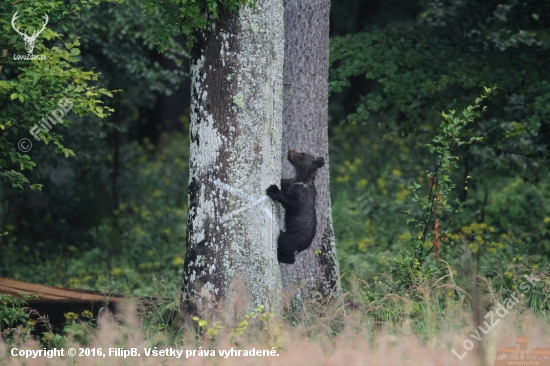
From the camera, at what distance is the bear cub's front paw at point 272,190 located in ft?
17.2

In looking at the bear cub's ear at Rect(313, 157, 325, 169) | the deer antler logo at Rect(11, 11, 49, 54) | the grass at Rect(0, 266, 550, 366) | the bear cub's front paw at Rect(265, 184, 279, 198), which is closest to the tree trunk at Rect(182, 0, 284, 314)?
the bear cub's front paw at Rect(265, 184, 279, 198)

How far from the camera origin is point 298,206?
5.68m

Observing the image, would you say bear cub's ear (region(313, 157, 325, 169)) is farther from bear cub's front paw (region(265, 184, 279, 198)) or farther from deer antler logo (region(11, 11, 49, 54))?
deer antler logo (region(11, 11, 49, 54))

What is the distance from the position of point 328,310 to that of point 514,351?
1451mm

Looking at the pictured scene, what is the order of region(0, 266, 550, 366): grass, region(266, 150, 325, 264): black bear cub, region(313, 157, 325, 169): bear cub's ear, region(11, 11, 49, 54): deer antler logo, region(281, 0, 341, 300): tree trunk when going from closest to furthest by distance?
region(0, 266, 550, 366): grass
region(11, 11, 49, 54): deer antler logo
region(266, 150, 325, 264): black bear cub
region(313, 157, 325, 169): bear cub's ear
region(281, 0, 341, 300): tree trunk

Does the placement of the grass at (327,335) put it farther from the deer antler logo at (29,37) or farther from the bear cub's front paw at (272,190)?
Answer: the deer antler logo at (29,37)

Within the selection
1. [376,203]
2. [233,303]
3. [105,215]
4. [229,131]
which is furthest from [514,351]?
[105,215]

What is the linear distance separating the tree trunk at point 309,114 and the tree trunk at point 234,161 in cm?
85

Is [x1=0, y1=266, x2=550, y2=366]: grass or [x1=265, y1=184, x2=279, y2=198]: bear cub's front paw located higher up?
[x1=265, y1=184, x2=279, y2=198]: bear cub's front paw

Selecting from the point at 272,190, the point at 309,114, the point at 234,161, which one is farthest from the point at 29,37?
the point at 309,114

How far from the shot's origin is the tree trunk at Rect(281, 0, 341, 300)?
19.9 ft

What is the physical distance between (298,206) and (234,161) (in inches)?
32.9

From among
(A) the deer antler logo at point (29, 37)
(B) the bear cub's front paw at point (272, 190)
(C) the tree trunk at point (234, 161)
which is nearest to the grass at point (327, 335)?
(C) the tree trunk at point (234, 161)

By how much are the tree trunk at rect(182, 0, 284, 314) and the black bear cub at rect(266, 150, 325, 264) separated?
37 centimetres
